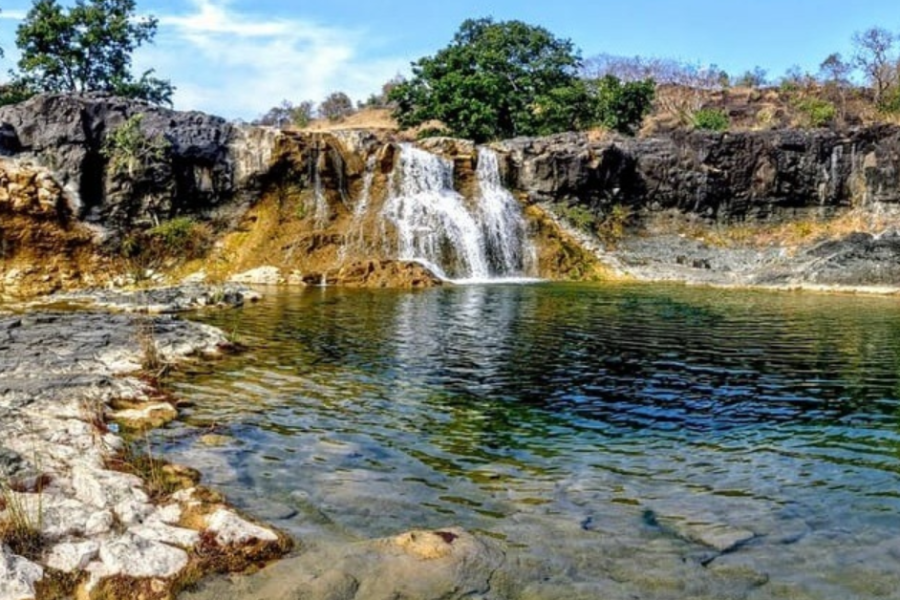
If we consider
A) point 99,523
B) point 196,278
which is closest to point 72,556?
point 99,523

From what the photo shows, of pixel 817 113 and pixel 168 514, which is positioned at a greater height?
pixel 817 113

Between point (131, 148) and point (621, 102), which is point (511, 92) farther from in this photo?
point (131, 148)

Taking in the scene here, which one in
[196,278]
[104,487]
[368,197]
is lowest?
[104,487]

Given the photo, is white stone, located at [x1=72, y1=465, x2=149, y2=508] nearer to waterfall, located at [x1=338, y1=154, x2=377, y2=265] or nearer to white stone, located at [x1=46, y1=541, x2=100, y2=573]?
white stone, located at [x1=46, y1=541, x2=100, y2=573]

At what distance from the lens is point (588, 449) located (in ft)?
30.7

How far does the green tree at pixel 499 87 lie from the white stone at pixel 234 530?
170 feet

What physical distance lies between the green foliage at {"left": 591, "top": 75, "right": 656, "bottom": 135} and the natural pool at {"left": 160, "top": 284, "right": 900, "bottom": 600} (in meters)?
41.9

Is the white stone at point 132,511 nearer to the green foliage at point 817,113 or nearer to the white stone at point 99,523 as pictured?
the white stone at point 99,523

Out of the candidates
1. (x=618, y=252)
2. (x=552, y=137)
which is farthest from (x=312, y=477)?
(x=552, y=137)

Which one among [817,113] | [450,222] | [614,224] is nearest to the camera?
[450,222]

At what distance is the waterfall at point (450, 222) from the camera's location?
3919 centimetres

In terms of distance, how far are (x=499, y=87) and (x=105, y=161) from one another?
31533 millimetres

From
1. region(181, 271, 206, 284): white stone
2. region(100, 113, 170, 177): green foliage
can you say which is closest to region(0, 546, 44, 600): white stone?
region(181, 271, 206, 284): white stone

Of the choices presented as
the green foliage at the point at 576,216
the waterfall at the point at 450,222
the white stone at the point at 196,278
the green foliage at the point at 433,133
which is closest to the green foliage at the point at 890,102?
the green foliage at the point at 576,216
